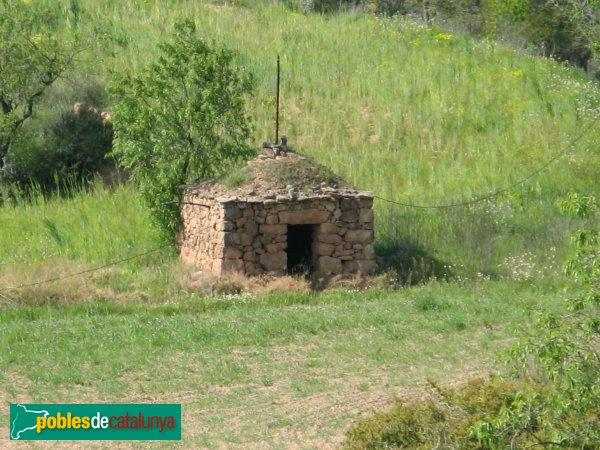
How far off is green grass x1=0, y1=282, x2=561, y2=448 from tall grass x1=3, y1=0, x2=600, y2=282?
352 cm

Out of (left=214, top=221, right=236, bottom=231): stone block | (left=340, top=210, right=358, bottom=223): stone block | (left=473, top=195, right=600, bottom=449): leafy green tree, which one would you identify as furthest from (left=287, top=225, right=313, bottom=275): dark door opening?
(left=473, top=195, right=600, bottom=449): leafy green tree

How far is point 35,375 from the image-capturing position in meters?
13.7

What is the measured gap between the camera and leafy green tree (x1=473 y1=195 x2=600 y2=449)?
334 inches

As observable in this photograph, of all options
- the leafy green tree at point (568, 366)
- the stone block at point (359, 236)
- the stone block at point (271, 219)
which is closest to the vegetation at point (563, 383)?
the leafy green tree at point (568, 366)

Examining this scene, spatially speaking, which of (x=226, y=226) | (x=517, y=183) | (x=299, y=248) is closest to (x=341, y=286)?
(x=299, y=248)

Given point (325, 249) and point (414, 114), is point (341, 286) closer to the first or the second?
point (325, 249)

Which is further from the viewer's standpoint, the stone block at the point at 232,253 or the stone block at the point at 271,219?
the stone block at the point at 271,219

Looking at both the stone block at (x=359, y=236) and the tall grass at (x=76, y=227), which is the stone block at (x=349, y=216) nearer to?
the stone block at (x=359, y=236)

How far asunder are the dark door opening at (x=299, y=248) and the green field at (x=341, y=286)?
1.08 m

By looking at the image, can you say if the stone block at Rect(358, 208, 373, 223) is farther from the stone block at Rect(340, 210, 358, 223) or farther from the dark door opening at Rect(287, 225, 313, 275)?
the dark door opening at Rect(287, 225, 313, 275)

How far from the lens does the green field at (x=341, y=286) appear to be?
524 inches

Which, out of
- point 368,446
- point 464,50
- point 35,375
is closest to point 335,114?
point 464,50

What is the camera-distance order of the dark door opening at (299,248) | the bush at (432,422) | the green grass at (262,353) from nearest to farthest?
1. the bush at (432,422)
2. the green grass at (262,353)
3. the dark door opening at (299,248)

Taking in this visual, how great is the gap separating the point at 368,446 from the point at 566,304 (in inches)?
97.4
